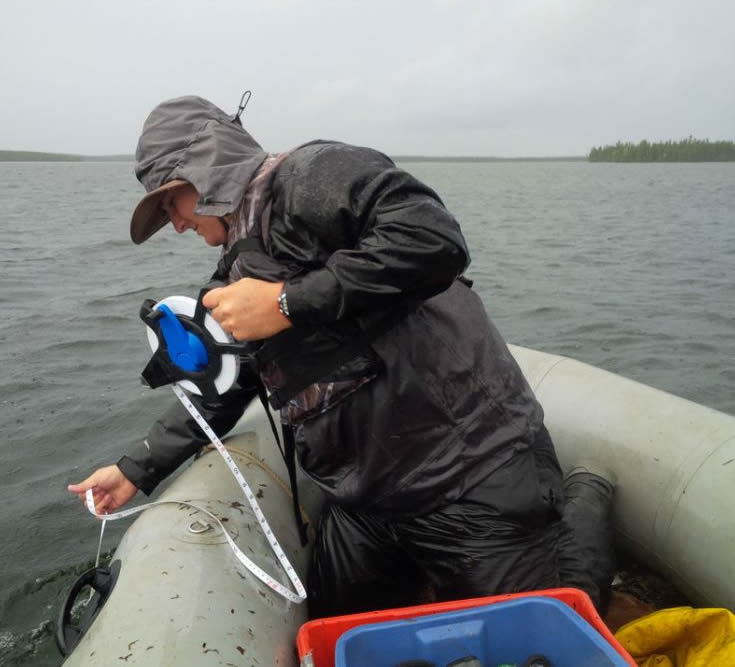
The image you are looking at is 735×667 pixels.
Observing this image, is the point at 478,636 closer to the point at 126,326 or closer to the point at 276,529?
the point at 276,529

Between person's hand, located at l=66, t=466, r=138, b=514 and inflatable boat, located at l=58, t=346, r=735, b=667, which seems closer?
inflatable boat, located at l=58, t=346, r=735, b=667

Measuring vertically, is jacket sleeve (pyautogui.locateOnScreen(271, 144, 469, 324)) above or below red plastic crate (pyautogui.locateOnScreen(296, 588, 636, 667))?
above

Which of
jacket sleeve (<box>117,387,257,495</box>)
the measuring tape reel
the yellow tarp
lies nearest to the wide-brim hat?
the measuring tape reel

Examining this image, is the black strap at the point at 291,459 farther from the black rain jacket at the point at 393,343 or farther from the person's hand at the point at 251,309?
the person's hand at the point at 251,309

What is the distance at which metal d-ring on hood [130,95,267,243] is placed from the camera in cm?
198

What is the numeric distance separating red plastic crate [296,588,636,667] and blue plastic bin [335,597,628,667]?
0.04m

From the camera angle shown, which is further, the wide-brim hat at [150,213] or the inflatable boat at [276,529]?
the wide-brim hat at [150,213]

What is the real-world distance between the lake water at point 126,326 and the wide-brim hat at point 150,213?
2.20m

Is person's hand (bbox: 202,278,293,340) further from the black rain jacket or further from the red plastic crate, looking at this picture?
the red plastic crate

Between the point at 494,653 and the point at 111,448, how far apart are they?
13.8 feet

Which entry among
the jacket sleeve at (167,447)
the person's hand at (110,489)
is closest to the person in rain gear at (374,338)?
the jacket sleeve at (167,447)

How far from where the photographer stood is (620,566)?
3148 mm

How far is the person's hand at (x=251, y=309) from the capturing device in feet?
6.02

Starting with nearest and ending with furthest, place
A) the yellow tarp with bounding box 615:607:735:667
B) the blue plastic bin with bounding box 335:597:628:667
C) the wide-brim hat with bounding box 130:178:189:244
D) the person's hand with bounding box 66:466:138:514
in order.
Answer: the blue plastic bin with bounding box 335:597:628:667, the yellow tarp with bounding box 615:607:735:667, the wide-brim hat with bounding box 130:178:189:244, the person's hand with bounding box 66:466:138:514
